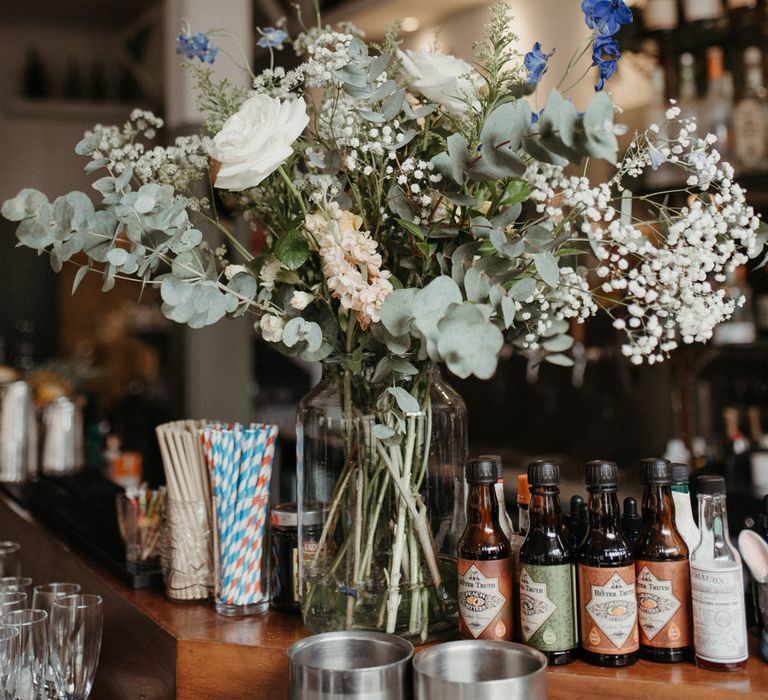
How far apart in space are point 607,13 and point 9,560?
136cm

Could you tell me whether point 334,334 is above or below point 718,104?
below

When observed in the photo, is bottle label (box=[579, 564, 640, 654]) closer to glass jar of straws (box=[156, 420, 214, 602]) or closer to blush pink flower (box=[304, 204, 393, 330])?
blush pink flower (box=[304, 204, 393, 330])

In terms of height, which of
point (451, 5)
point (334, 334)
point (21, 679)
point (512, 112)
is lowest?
point (21, 679)

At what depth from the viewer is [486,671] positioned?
89 centimetres

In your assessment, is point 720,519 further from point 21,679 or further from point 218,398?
point 218,398

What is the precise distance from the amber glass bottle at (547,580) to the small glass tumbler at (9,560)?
1.03 m

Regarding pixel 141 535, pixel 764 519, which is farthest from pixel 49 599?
pixel 764 519

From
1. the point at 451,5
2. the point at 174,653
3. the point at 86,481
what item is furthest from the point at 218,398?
the point at 174,653

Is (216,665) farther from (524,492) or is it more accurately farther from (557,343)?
(557,343)

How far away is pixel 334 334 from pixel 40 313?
15.1 feet

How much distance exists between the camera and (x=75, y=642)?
3.63ft

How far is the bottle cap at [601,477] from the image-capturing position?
3.05 ft

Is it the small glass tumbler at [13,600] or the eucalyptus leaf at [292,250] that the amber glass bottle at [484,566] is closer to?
the eucalyptus leaf at [292,250]

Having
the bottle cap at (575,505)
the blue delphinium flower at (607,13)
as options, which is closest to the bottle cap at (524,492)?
the bottle cap at (575,505)
